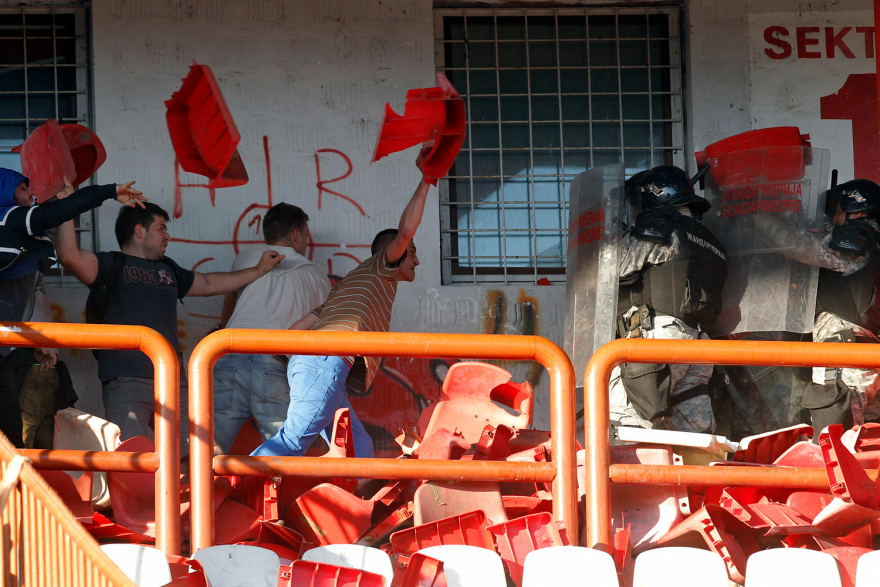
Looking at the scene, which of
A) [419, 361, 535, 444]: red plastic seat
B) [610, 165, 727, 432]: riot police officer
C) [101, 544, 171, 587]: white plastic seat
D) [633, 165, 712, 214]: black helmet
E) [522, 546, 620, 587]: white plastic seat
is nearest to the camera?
[101, 544, 171, 587]: white plastic seat

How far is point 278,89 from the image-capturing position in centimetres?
640

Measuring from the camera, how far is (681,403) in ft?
16.4

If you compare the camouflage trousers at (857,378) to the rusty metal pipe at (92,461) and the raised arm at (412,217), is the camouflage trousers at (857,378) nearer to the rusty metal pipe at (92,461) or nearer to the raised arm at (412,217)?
the raised arm at (412,217)

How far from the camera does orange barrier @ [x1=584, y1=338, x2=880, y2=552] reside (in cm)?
314

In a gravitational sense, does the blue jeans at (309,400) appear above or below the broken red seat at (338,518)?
above

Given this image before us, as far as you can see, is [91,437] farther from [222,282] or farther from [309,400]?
[222,282]

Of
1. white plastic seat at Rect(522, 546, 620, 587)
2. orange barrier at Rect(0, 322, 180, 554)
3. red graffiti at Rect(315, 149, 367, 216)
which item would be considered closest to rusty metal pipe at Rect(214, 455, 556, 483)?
orange barrier at Rect(0, 322, 180, 554)

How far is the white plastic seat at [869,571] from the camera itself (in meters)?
2.81

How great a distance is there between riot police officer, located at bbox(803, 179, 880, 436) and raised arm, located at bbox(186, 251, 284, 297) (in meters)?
2.88

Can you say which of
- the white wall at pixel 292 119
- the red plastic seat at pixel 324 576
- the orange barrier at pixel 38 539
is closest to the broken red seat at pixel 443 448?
the red plastic seat at pixel 324 576

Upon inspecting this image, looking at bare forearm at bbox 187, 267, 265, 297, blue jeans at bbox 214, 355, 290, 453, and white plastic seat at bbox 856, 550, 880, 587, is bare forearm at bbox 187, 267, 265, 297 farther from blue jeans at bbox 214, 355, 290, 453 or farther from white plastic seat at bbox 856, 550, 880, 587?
white plastic seat at bbox 856, 550, 880, 587

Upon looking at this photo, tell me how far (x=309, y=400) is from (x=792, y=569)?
2.32 m

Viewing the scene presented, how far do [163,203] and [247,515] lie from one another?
316cm

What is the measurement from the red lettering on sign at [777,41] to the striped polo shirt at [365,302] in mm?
3100
